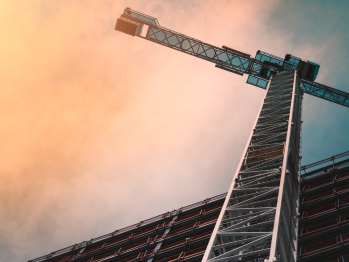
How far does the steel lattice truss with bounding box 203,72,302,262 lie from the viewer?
70.0 feet

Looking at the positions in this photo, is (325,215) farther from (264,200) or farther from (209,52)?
(209,52)

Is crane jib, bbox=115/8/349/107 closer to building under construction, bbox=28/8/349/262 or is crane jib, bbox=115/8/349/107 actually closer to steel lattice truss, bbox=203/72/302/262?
building under construction, bbox=28/8/349/262

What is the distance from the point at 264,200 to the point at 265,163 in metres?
4.33

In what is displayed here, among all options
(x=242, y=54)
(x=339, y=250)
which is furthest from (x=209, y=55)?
(x=339, y=250)

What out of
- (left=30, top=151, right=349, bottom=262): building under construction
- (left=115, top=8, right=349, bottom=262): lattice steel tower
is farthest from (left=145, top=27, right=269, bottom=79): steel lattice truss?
(left=30, top=151, right=349, bottom=262): building under construction

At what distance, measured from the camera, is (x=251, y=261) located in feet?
70.4

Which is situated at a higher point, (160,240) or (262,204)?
(160,240)

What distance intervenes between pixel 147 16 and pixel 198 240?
2867cm

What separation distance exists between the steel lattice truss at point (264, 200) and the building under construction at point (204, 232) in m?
5.25

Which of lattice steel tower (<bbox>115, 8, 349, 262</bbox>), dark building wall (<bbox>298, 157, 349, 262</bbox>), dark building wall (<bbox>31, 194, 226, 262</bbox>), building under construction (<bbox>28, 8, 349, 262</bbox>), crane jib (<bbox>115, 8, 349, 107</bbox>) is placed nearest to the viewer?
lattice steel tower (<bbox>115, 8, 349, 262</bbox>)

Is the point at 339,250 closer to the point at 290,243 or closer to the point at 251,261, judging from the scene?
the point at 290,243

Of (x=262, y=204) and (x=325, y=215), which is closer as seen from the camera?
(x=262, y=204)

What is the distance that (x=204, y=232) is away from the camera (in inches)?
1700

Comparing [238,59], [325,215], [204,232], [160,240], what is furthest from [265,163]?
[238,59]
